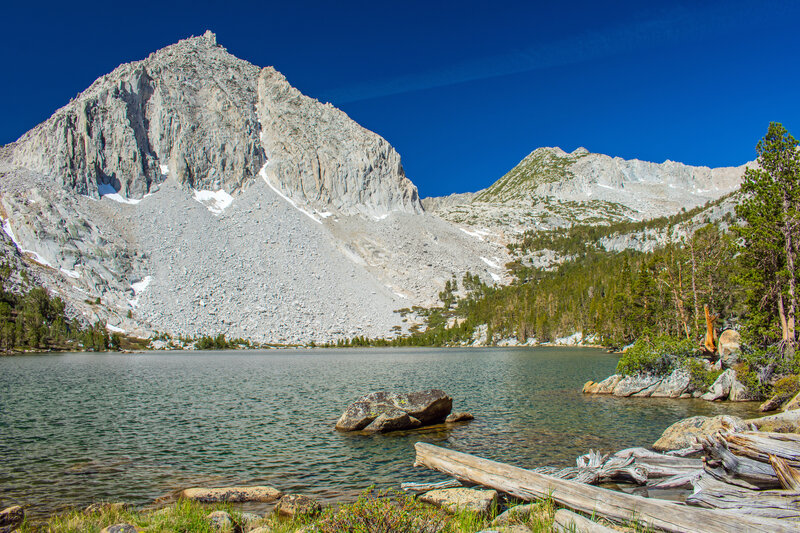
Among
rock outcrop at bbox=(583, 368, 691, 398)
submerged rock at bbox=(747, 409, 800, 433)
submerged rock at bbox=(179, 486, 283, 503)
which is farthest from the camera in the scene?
rock outcrop at bbox=(583, 368, 691, 398)

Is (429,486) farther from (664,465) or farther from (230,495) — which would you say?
(664,465)

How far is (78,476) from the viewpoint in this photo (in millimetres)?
15938

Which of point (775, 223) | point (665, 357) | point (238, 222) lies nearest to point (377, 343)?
point (238, 222)


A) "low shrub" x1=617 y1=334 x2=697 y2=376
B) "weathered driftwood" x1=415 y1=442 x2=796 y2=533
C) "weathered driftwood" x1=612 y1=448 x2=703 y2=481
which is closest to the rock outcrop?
"low shrub" x1=617 y1=334 x2=697 y2=376

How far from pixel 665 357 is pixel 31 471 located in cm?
4008

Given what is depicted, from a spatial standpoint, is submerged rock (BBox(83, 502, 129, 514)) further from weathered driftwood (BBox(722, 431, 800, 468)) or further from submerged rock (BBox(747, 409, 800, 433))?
submerged rock (BBox(747, 409, 800, 433))

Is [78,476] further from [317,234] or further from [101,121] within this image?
[101,121]

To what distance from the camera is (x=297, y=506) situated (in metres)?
12.1

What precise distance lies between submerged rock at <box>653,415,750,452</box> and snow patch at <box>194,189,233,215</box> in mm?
190866

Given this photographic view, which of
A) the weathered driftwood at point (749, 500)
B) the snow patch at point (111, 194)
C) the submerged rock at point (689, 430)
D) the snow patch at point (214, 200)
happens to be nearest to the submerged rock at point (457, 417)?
the submerged rock at point (689, 430)

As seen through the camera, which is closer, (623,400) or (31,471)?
(31,471)

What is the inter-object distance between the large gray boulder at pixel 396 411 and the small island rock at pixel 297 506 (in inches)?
428

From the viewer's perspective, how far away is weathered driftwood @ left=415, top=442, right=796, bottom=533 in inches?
272

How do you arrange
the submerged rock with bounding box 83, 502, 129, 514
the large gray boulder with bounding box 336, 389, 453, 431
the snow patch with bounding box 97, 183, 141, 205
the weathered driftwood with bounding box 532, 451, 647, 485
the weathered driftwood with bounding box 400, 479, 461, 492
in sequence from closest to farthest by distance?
the submerged rock with bounding box 83, 502, 129, 514 → the weathered driftwood with bounding box 400, 479, 461, 492 → the weathered driftwood with bounding box 532, 451, 647, 485 → the large gray boulder with bounding box 336, 389, 453, 431 → the snow patch with bounding box 97, 183, 141, 205
